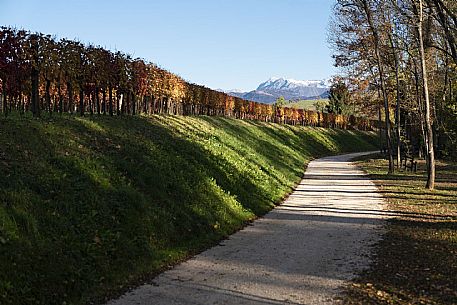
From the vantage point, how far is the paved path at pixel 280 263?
24.5 feet

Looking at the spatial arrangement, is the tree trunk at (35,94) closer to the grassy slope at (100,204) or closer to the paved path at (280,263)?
the grassy slope at (100,204)

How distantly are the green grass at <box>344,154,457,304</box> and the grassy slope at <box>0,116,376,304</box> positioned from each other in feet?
12.8

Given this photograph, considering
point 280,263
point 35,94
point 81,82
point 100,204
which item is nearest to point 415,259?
point 280,263

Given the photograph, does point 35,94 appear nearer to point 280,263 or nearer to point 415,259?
point 280,263

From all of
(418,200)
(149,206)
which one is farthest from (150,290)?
(418,200)

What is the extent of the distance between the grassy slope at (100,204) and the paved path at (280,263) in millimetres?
636

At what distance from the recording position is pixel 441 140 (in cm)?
4800

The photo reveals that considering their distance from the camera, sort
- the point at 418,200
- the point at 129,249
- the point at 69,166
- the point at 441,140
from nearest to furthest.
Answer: the point at 129,249 → the point at 69,166 → the point at 418,200 → the point at 441,140

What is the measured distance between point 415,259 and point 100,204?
6.64 meters

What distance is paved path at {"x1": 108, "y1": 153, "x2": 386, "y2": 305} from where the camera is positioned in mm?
7457

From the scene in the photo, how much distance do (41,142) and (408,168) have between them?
29.2 meters

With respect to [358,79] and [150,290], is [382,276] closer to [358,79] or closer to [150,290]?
[150,290]

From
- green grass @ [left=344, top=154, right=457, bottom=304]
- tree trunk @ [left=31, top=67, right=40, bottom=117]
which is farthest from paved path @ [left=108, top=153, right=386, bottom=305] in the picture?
tree trunk @ [left=31, top=67, right=40, bottom=117]

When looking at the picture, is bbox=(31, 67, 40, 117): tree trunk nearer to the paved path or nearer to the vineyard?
the vineyard
